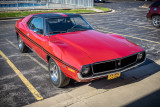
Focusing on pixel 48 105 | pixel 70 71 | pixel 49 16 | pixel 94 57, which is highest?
pixel 49 16

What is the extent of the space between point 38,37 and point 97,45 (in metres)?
1.77

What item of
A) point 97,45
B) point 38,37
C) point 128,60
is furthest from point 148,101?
point 38,37

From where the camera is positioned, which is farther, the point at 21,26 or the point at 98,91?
the point at 21,26

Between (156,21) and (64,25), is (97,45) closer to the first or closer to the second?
(64,25)

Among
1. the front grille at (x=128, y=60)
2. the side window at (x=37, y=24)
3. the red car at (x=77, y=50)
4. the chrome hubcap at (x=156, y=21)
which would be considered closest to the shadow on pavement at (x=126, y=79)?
the red car at (x=77, y=50)

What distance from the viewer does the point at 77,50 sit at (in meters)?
3.77

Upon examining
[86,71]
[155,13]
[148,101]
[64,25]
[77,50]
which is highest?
[155,13]

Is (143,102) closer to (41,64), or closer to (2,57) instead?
(41,64)

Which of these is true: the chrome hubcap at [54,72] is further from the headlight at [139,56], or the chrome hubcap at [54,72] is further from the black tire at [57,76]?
the headlight at [139,56]

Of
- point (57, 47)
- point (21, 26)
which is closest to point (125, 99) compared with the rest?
point (57, 47)

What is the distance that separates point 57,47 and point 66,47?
205mm

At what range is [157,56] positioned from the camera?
6.16 m

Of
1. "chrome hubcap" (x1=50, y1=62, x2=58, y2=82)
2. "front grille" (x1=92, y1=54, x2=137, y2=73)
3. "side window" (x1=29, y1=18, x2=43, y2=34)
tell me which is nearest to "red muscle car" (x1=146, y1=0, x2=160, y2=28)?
"side window" (x1=29, y1=18, x2=43, y2=34)

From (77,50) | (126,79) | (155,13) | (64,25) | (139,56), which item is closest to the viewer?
(77,50)
